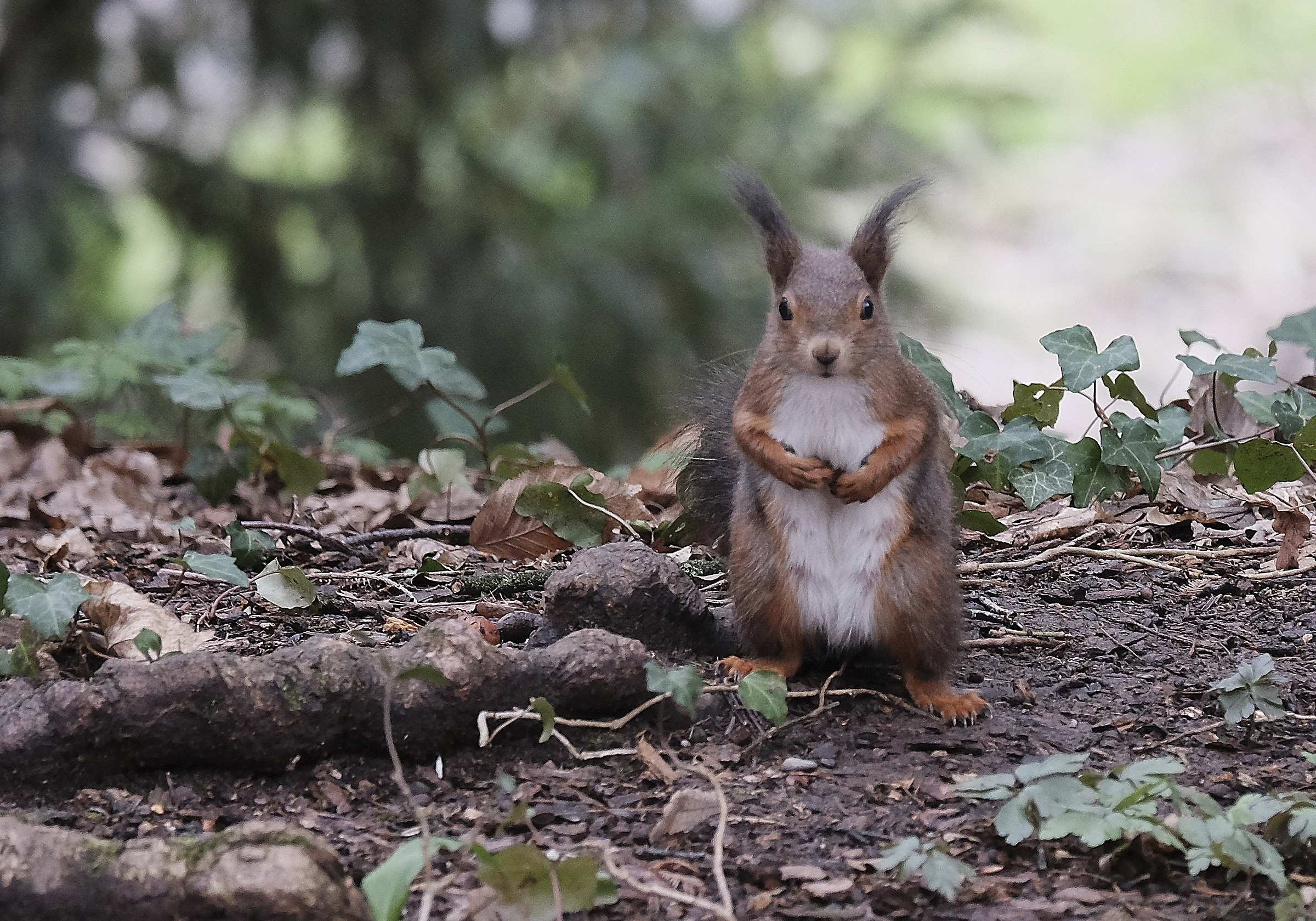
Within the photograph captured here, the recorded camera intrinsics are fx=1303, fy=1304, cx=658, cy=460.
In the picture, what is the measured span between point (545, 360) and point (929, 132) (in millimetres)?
2009

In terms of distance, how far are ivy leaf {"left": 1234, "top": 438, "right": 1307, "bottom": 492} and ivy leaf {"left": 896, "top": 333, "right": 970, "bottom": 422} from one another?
0.54 metres

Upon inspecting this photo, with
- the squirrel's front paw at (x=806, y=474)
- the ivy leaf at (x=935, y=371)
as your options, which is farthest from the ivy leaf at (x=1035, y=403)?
the squirrel's front paw at (x=806, y=474)

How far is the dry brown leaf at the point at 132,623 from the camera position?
82.6 inches

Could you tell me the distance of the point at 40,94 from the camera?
450cm

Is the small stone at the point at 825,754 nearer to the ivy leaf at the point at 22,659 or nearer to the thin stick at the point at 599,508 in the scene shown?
the thin stick at the point at 599,508

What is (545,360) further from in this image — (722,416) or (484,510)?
(722,416)

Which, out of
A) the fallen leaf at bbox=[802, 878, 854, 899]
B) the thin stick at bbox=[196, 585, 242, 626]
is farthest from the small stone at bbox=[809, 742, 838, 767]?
the thin stick at bbox=[196, 585, 242, 626]

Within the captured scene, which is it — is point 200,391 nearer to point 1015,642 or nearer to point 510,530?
point 510,530

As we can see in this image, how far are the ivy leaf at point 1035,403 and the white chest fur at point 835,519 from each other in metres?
0.77

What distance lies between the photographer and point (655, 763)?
180 cm

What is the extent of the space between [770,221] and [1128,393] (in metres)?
0.97

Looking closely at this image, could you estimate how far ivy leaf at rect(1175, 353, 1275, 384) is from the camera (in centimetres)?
252

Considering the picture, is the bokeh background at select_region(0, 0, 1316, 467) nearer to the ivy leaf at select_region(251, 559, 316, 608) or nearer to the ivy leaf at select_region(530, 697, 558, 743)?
the ivy leaf at select_region(251, 559, 316, 608)

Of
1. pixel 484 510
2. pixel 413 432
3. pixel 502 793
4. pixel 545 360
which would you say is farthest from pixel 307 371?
pixel 502 793
